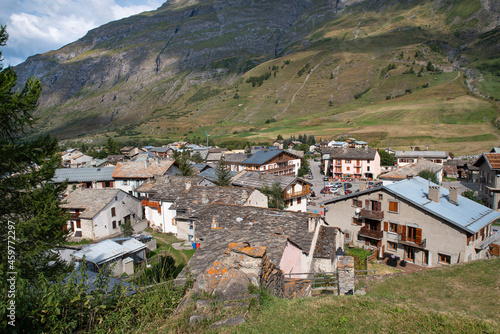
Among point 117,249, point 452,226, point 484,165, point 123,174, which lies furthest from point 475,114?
point 117,249

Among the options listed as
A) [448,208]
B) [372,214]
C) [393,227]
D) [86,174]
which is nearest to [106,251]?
[372,214]

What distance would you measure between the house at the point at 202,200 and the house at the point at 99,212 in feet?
30.0

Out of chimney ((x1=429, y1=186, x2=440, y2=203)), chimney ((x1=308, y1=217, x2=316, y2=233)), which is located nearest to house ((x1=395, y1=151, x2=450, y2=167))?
chimney ((x1=429, y1=186, x2=440, y2=203))

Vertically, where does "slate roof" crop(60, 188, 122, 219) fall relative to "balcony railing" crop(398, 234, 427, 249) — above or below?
above

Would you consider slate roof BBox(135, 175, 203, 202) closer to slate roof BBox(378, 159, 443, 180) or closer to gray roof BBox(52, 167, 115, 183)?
gray roof BBox(52, 167, 115, 183)

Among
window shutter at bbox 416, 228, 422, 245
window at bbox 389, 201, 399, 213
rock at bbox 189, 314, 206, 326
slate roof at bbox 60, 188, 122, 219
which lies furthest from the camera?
slate roof at bbox 60, 188, 122, 219

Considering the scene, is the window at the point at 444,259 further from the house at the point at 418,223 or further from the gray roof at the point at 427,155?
the gray roof at the point at 427,155

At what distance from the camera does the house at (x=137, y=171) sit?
49.3 m

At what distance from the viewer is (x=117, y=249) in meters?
23.4

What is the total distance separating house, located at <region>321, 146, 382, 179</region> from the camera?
8200cm

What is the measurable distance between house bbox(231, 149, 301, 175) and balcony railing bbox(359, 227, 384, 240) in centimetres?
3757

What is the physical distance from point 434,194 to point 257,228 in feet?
62.5

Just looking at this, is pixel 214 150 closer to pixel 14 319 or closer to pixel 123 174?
pixel 123 174

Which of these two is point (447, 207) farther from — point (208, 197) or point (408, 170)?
point (408, 170)
